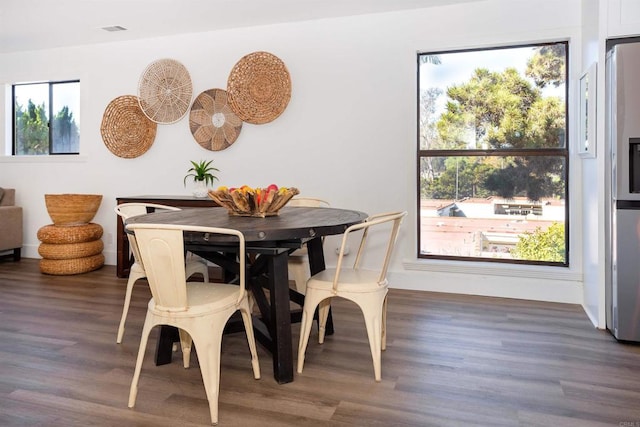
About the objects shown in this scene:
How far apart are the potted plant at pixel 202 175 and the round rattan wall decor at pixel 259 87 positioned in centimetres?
60

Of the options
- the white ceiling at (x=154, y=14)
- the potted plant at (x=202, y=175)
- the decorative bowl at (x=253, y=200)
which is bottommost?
the decorative bowl at (x=253, y=200)

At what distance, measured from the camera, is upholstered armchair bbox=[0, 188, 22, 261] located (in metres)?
5.02

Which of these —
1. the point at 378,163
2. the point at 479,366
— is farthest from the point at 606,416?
the point at 378,163

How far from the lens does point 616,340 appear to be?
2.69m

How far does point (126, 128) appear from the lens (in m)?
4.89

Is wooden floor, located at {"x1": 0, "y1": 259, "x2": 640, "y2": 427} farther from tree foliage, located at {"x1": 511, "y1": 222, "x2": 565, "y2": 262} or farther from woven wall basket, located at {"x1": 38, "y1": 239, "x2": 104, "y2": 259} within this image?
woven wall basket, located at {"x1": 38, "y1": 239, "x2": 104, "y2": 259}

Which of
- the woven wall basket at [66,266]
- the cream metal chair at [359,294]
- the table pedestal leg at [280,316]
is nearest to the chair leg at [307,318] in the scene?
the cream metal chair at [359,294]

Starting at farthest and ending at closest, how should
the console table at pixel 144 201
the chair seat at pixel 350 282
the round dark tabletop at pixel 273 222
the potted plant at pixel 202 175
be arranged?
the potted plant at pixel 202 175
the console table at pixel 144 201
the chair seat at pixel 350 282
the round dark tabletop at pixel 273 222

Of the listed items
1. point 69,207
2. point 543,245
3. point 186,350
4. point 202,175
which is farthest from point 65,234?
point 543,245

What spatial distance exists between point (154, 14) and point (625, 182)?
388cm

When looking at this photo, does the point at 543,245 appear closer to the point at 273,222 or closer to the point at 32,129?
the point at 273,222

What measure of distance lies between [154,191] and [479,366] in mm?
3730

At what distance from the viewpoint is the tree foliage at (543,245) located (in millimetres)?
3689

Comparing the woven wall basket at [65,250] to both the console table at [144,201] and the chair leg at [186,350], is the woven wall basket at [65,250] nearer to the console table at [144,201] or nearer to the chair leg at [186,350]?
the console table at [144,201]
